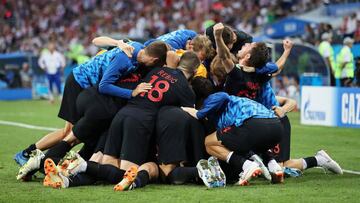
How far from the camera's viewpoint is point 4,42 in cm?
4034

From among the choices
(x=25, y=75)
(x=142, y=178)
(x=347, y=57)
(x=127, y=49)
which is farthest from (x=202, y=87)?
(x=25, y=75)

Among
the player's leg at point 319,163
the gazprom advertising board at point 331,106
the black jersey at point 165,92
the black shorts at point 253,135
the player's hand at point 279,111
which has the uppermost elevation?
the black jersey at point 165,92

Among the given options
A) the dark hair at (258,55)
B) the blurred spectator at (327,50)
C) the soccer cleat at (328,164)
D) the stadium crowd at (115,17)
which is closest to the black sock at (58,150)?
the dark hair at (258,55)

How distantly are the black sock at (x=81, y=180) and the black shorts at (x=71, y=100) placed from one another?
1.39 meters

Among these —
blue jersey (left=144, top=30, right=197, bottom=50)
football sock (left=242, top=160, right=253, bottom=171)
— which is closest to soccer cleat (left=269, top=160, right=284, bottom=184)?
football sock (left=242, top=160, right=253, bottom=171)

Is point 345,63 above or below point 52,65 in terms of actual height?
above

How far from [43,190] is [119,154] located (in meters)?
1.01

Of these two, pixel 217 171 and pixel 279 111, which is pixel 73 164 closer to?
pixel 217 171

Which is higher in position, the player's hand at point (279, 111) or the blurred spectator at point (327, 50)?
the player's hand at point (279, 111)

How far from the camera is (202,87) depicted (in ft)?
32.4

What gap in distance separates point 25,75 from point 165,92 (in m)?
21.8

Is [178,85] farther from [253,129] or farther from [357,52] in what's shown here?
[357,52]

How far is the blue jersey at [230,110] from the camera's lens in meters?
9.41

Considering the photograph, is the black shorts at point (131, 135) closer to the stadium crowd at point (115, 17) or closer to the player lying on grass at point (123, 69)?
the player lying on grass at point (123, 69)
